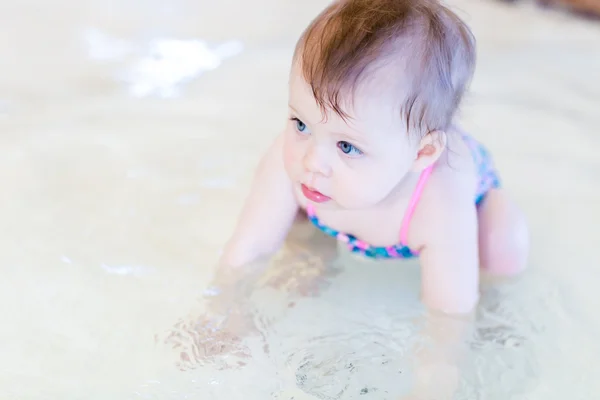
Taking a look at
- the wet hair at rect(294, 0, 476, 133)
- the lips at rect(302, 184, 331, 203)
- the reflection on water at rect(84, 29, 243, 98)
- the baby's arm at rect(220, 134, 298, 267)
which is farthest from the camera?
the reflection on water at rect(84, 29, 243, 98)

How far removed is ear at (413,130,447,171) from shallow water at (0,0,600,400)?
0.65 ft

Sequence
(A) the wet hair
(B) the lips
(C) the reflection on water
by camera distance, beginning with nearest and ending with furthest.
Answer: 1. (A) the wet hair
2. (B) the lips
3. (C) the reflection on water

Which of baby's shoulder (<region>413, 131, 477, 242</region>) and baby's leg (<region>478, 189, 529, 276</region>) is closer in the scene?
baby's shoulder (<region>413, 131, 477, 242</region>)

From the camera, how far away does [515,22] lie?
1893 mm

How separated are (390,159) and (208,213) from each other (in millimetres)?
496

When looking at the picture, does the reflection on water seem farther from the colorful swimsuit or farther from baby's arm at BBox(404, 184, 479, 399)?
baby's arm at BBox(404, 184, 479, 399)

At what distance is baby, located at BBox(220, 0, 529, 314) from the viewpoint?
0.80 meters

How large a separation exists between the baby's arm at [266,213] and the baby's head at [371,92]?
0.13 meters

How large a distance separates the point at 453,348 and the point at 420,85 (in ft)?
1.27

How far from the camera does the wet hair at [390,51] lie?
0.79m

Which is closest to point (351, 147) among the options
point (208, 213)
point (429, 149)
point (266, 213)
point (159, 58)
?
point (429, 149)

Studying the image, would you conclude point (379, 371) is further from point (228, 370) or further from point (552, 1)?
point (552, 1)

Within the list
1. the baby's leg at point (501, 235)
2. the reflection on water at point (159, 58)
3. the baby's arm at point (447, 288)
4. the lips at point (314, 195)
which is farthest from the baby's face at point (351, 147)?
the reflection on water at point (159, 58)

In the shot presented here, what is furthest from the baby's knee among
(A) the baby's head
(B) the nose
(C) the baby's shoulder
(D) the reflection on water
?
(D) the reflection on water
